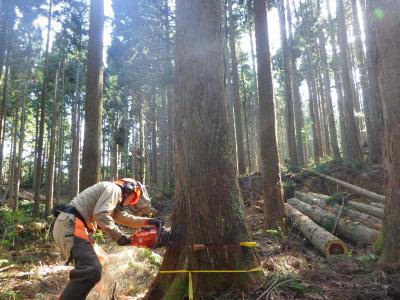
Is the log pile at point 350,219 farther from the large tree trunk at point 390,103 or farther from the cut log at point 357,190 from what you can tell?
the large tree trunk at point 390,103

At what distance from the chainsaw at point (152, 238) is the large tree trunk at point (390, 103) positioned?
2774 millimetres

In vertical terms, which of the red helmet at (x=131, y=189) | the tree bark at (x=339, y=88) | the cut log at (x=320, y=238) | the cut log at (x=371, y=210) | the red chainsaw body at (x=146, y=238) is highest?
the tree bark at (x=339, y=88)

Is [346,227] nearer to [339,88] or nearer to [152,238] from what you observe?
[152,238]

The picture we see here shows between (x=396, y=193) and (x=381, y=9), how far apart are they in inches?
98.2

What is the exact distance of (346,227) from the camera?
23.7 feet

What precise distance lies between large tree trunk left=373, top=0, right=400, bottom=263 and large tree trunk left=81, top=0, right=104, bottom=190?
5.80 metres

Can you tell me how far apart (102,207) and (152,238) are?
25.6 inches

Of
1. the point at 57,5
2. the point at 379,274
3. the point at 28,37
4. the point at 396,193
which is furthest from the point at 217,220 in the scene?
the point at 28,37

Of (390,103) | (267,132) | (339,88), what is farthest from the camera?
(339,88)

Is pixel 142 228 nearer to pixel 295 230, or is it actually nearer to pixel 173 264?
pixel 173 264

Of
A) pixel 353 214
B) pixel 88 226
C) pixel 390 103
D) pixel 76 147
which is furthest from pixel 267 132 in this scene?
pixel 76 147

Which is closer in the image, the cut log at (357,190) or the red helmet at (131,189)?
the red helmet at (131,189)

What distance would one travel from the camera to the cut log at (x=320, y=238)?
609 cm

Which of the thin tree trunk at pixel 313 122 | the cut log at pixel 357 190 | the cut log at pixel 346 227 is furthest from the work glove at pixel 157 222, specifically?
the thin tree trunk at pixel 313 122
